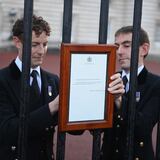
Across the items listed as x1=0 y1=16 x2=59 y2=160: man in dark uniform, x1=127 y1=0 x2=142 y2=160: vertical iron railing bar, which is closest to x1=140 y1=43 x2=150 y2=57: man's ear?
x1=0 y1=16 x2=59 y2=160: man in dark uniform

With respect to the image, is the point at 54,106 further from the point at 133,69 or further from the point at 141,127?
the point at 141,127

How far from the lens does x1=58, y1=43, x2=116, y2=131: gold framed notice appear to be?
5.75 ft

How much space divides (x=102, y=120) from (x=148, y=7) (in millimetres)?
25949

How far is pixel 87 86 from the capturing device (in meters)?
1.79

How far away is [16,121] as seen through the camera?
2.08 meters

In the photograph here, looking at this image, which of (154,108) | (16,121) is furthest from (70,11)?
(154,108)

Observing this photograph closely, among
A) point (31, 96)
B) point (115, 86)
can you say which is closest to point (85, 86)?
point (115, 86)

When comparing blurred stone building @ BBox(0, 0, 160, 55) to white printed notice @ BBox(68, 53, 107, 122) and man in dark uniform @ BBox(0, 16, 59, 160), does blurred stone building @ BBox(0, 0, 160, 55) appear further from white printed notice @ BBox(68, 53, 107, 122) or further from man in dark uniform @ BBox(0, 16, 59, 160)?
white printed notice @ BBox(68, 53, 107, 122)

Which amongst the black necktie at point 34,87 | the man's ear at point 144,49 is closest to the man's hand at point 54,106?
the black necktie at point 34,87

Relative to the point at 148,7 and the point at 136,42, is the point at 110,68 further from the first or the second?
the point at 148,7

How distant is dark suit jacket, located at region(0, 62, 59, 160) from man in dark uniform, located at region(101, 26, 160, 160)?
0.89 ft

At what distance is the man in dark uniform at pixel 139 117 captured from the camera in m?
2.19

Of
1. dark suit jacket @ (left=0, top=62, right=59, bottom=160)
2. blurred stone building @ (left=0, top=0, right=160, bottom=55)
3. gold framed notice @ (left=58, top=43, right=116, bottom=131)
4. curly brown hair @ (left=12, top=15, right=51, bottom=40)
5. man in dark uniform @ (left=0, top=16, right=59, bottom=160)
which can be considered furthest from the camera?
blurred stone building @ (left=0, top=0, right=160, bottom=55)

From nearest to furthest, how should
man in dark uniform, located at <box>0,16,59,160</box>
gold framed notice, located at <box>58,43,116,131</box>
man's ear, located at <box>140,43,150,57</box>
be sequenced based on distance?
gold framed notice, located at <box>58,43,116,131</box> < man in dark uniform, located at <box>0,16,59,160</box> < man's ear, located at <box>140,43,150,57</box>
